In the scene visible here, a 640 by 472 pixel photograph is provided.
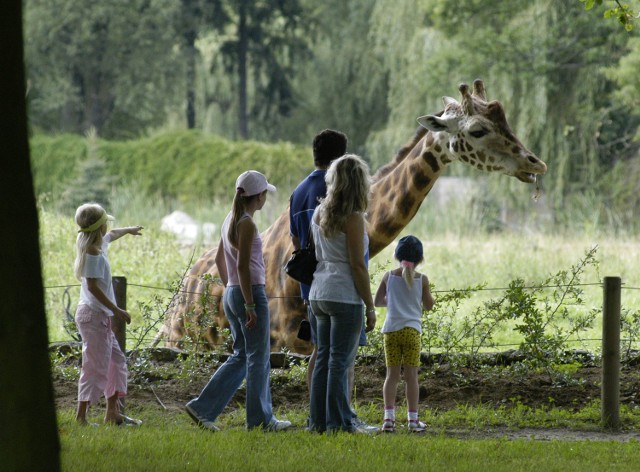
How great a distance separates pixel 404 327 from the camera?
7.30 metres

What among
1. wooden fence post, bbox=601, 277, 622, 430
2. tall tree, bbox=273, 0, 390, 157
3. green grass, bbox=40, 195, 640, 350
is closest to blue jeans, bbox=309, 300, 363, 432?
wooden fence post, bbox=601, 277, 622, 430

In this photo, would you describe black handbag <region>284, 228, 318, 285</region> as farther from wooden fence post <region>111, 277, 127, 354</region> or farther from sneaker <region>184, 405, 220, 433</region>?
wooden fence post <region>111, 277, 127, 354</region>

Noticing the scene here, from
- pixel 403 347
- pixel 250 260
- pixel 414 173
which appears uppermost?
pixel 414 173

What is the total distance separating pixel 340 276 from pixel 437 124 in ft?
9.86

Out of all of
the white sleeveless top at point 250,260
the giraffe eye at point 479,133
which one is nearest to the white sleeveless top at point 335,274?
the white sleeveless top at point 250,260

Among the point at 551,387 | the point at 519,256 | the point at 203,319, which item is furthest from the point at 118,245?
the point at 551,387

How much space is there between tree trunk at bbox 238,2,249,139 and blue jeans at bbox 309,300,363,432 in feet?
127

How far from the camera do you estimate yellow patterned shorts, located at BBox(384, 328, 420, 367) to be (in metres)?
7.30

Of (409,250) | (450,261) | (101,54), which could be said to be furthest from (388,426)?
(101,54)

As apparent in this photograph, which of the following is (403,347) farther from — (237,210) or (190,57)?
(190,57)

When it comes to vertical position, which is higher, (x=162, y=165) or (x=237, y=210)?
(x=162, y=165)

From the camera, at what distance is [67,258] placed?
18922 mm

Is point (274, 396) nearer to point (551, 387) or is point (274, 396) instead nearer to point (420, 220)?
point (551, 387)

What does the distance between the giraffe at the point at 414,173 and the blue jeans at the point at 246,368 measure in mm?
1868
